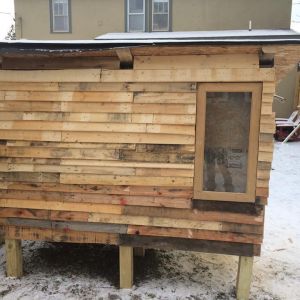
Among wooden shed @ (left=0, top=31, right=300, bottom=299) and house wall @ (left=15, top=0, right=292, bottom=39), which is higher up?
house wall @ (left=15, top=0, right=292, bottom=39)

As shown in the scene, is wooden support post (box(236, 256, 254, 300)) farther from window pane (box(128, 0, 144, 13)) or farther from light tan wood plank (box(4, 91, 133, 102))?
window pane (box(128, 0, 144, 13))

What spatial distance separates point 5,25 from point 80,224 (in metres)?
27.4

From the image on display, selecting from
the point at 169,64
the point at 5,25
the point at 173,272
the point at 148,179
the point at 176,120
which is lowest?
the point at 173,272

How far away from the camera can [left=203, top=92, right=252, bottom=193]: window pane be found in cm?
383

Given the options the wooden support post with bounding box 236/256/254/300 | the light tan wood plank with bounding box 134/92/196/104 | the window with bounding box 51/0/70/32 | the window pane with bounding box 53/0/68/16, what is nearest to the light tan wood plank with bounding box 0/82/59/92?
the light tan wood plank with bounding box 134/92/196/104

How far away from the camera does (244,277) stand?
413cm

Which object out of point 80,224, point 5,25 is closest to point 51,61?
point 80,224

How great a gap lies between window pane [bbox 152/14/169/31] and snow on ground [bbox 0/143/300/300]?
8.67m

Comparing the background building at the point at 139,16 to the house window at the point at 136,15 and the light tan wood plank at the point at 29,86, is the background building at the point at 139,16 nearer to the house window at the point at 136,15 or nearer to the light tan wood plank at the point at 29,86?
the house window at the point at 136,15

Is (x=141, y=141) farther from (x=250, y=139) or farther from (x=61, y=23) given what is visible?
(x=61, y=23)

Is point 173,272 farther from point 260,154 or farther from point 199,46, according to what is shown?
point 199,46

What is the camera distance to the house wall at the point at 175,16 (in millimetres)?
11930

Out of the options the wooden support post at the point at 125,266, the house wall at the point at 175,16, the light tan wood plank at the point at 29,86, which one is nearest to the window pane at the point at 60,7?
the house wall at the point at 175,16

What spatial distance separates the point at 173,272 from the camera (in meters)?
4.83
